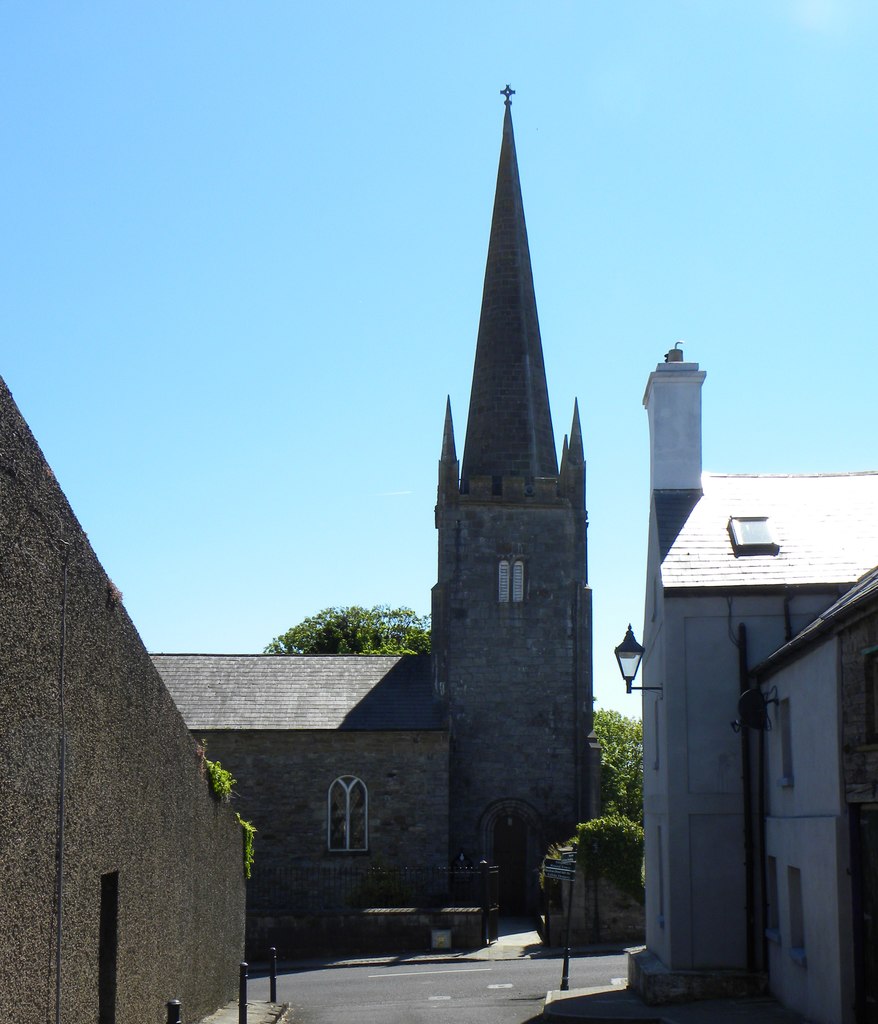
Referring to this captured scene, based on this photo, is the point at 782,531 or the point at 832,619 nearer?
the point at 832,619

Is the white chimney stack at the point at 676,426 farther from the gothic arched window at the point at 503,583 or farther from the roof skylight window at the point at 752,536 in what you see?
the gothic arched window at the point at 503,583

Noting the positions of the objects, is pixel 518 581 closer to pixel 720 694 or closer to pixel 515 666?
pixel 515 666

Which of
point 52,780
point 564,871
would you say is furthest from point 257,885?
point 52,780

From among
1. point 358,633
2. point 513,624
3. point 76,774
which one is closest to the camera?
point 76,774

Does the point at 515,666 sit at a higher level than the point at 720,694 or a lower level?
higher

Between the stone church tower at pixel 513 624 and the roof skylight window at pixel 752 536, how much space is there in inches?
731

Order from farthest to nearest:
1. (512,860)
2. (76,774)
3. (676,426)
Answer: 1. (512,860)
2. (676,426)
3. (76,774)

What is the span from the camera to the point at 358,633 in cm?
6306

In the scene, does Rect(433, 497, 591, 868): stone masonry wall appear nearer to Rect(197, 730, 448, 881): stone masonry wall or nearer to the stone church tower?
the stone church tower

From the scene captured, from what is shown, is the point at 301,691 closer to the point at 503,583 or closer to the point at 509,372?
the point at 503,583

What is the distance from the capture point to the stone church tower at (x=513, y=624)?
1394 inches

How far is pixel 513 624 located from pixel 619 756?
35.2m

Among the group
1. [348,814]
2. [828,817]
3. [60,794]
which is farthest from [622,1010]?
[348,814]

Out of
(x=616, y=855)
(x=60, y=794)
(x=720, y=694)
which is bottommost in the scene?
(x=616, y=855)
